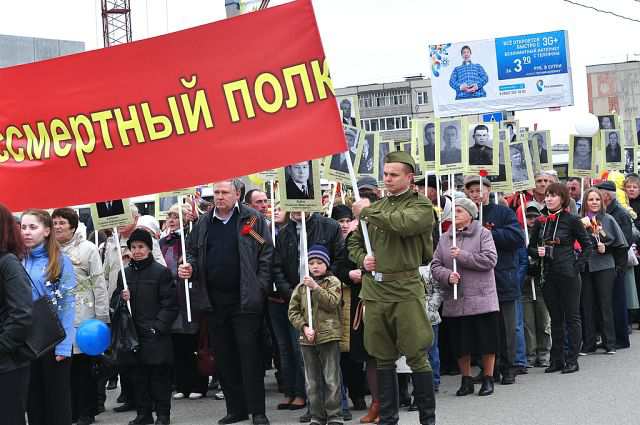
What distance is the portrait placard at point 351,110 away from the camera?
12.9 meters

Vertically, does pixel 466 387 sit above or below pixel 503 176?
below

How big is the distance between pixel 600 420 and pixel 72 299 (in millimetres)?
4344

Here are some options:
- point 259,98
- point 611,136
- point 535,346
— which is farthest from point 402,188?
point 611,136

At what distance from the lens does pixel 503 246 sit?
452 inches

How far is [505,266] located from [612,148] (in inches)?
206

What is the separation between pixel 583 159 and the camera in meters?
15.0

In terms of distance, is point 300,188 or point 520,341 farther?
point 520,341

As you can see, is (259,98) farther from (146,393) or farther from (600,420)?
(600,420)

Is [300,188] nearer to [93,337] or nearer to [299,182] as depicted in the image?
[299,182]

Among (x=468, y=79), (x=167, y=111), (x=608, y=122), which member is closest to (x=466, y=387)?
(x=167, y=111)

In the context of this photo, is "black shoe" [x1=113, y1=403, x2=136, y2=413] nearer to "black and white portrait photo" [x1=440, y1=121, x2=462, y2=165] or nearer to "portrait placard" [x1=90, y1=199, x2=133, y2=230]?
"portrait placard" [x1=90, y1=199, x2=133, y2=230]

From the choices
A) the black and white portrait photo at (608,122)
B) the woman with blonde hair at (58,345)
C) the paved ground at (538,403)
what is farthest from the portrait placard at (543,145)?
the woman with blonde hair at (58,345)

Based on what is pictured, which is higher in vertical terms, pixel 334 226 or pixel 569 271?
pixel 334 226

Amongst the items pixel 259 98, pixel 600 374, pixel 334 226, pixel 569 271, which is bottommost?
pixel 600 374
